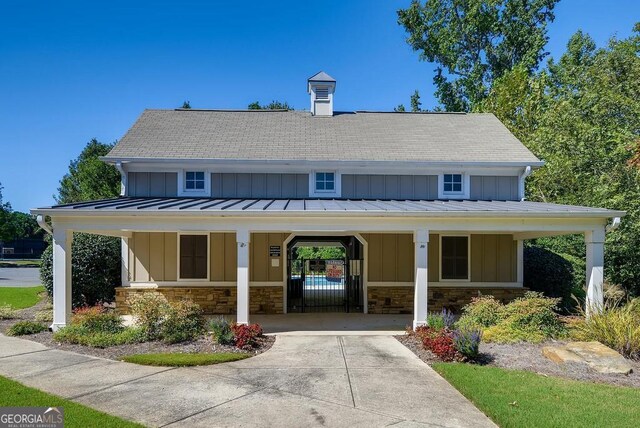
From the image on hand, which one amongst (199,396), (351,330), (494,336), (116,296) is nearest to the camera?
(199,396)

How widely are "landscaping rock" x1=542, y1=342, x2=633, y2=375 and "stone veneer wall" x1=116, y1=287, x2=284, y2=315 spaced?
7.86 metres

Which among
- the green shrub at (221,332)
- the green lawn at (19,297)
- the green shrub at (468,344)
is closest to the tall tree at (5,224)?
the green lawn at (19,297)

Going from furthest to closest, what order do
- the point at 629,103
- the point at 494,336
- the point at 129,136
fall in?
1. the point at 629,103
2. the point at 129,136
3. the point at 494,336

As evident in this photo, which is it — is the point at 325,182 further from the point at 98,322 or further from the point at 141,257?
the point at 98,322

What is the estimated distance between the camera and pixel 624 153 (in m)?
14.2

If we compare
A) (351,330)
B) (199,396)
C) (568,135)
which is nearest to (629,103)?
(568,135)

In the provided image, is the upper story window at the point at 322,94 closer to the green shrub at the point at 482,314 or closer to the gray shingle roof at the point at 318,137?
the gray shingle roof at the point at 318,137

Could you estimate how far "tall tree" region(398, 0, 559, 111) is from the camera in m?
31.3

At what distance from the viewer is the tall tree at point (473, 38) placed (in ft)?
103

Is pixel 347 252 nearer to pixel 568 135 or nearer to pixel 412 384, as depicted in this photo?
pixel 412 384

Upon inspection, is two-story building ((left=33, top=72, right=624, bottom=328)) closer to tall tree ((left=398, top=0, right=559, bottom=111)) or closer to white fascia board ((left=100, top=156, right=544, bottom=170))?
white fascia board ((left=100, top=156, right=544, bottom=170))

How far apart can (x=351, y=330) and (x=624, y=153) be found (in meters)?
11.1

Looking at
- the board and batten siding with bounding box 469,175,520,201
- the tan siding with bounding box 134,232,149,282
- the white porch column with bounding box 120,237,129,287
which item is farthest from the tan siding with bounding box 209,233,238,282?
the board and batten siding with bounding box 469,175,520,201

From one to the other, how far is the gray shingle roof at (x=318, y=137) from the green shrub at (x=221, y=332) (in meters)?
6.06
